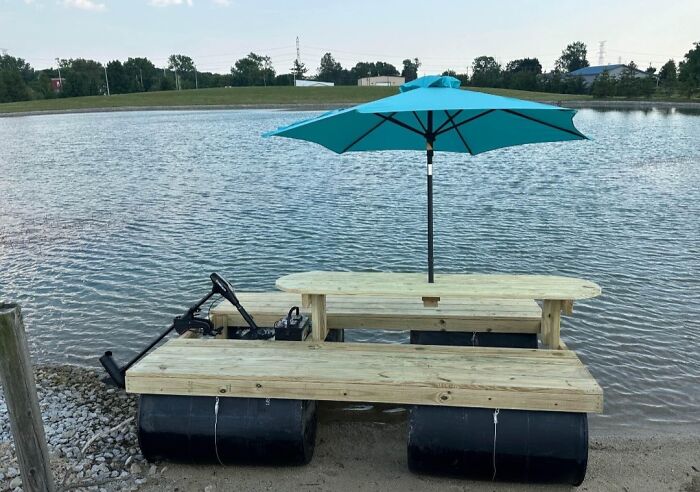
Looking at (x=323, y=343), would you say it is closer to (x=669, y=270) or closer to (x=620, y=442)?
(x=620, y=442)

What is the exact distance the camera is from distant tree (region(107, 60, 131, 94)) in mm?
135625

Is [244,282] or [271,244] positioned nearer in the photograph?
[244,282]

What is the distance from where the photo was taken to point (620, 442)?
6.17 meters

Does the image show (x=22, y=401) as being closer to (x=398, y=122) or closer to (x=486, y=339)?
(x=398, y=122)

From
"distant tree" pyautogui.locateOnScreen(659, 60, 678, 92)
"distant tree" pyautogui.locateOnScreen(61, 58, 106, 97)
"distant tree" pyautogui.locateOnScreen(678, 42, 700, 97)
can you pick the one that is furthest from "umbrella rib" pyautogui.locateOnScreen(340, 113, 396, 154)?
"distant tree" pyautogui.locateOnScreen(61, 58, 106, 97)

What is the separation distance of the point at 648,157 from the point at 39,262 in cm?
2785

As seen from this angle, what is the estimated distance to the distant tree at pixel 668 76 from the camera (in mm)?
91188

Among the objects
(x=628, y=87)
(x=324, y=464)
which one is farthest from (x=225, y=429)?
(x=628, y=87)

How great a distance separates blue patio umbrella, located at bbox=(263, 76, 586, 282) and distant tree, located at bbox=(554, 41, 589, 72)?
602ft

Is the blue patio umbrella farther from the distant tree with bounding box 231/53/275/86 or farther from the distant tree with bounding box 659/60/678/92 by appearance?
the distant tree with bounding box 231/53/275/86

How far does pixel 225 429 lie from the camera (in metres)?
5.32

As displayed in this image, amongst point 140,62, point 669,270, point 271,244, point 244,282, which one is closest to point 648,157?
point 669,270

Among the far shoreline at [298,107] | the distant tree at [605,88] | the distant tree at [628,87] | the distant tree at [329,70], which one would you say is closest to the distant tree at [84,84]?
the far shoreline at [298,107]

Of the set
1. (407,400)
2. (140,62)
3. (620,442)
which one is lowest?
(620,442)
